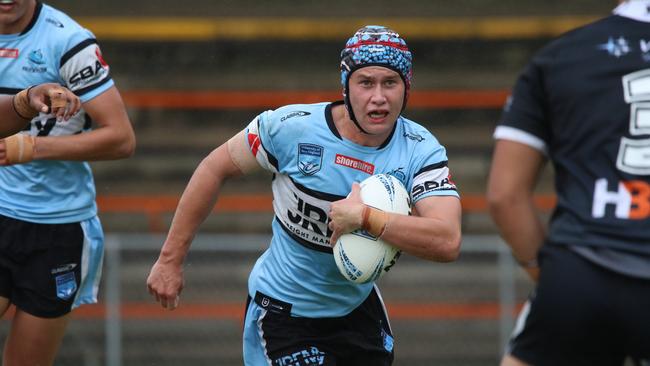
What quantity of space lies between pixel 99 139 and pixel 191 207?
0.80m

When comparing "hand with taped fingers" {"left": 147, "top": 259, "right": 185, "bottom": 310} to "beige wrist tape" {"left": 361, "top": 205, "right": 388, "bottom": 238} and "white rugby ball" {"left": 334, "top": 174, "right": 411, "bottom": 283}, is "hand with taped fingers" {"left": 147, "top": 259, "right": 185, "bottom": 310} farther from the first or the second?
"beige wrist tape" {"left": 361, "top": 205, "right": 388, "bottom": 238}

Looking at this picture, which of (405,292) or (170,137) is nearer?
(405,292)

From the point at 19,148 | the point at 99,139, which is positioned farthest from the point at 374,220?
the point at 19,148

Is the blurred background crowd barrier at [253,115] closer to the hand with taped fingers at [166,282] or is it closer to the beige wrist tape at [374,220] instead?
the hand with taped fingers at [166,282]

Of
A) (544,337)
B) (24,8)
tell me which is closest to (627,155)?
(544,337)

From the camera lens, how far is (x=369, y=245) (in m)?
4.62

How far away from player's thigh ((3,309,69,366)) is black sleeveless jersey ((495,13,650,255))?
3.04 metres

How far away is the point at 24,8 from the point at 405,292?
5.99m

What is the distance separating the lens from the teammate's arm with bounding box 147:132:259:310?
507cm

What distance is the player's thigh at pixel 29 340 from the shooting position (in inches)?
224

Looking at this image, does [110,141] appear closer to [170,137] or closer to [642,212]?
[642,212]

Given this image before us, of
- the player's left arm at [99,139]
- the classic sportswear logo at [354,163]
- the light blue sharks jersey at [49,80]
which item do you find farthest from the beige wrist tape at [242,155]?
the light blue sharks jersey at [49,80]

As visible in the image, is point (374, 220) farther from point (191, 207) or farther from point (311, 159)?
point (191, 207)

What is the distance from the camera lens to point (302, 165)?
492cm
